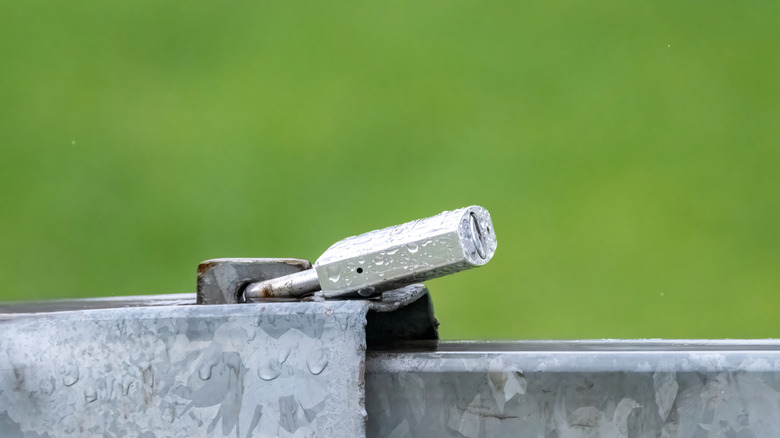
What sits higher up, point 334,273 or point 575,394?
point 334,273

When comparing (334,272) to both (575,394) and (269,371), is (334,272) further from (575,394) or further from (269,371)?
(575,394)

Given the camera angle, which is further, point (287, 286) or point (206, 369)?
point (287, 286)

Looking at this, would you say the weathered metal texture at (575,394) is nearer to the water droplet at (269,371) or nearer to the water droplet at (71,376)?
the water droplet at (269,371)

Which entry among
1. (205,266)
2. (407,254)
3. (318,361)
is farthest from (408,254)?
(205,266)

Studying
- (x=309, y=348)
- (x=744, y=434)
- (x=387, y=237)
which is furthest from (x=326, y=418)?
(x=744, y=434)

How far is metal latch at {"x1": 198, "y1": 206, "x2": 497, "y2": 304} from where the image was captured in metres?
0.63

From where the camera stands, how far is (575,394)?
562 mm

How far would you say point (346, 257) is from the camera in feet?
2.16

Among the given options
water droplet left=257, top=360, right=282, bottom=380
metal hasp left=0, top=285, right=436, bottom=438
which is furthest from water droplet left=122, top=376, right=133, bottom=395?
water droplet left=257, top=360, right=282, bottom=380

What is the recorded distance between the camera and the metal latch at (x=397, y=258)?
2.05 ft

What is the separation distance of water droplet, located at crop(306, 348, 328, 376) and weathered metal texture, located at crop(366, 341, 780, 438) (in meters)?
0.04

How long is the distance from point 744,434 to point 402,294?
0.93 feet

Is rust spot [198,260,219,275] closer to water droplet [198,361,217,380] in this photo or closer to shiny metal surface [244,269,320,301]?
shiny metal surface [244,269,320,301]

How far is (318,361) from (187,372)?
102 mm
